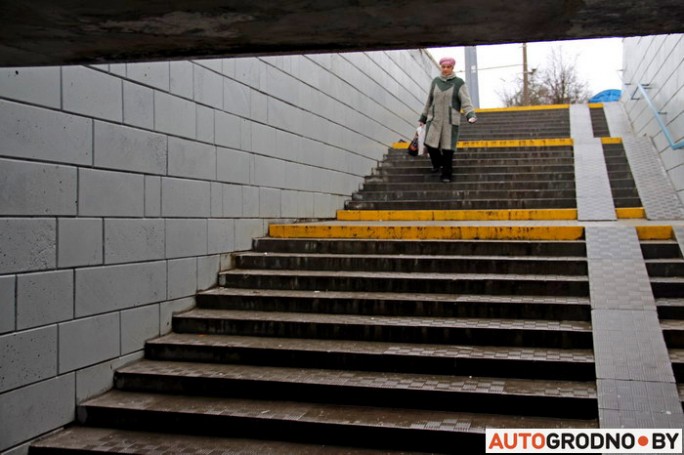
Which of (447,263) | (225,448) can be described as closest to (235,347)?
(225,448)

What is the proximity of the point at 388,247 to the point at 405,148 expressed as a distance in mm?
5565

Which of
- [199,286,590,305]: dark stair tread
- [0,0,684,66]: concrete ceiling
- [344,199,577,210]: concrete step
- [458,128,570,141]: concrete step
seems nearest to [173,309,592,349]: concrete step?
[199,286,590,305]: dark stair tread

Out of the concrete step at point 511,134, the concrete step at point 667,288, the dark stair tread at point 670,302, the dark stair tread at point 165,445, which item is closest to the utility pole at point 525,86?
the concrete step at point 511,134

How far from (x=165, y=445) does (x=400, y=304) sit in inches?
82.4

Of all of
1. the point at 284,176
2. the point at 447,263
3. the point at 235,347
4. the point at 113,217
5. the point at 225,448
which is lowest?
the point at 225,448

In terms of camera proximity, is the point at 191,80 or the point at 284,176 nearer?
the point at 191,80

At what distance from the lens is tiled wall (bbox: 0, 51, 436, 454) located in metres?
3.54

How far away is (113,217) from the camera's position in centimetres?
427

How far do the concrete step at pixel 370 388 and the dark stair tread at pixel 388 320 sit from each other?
53cm

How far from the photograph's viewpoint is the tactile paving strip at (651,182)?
7.05m

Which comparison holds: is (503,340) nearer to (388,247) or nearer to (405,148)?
(388,247)

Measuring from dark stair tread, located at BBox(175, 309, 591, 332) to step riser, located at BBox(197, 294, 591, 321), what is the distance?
0.06m

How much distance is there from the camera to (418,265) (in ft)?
18.3

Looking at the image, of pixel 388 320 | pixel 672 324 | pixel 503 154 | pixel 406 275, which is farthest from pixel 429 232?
pixel 503 154
